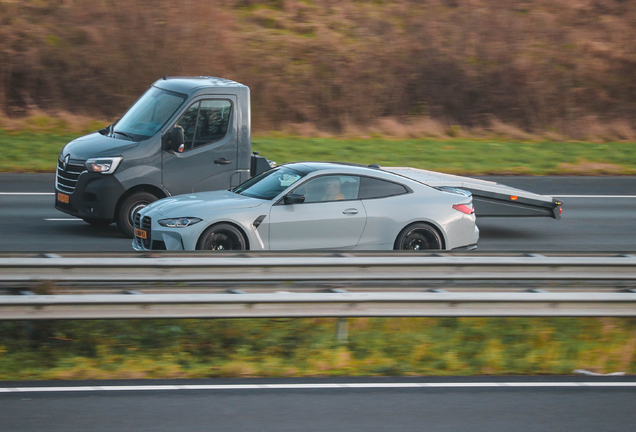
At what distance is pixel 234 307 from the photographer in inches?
256

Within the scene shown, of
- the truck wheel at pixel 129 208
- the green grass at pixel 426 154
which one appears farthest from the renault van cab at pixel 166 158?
the green grass at pixel 426 154

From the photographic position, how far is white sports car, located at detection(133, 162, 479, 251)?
9.53m

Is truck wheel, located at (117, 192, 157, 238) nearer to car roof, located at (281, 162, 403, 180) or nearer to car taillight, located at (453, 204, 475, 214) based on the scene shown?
car roof, located at (281, 162, 403, 180)

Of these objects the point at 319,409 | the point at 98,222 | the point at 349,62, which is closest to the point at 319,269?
the point at 319,409

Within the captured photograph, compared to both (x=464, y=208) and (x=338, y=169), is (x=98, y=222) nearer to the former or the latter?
(x=338, y=169)

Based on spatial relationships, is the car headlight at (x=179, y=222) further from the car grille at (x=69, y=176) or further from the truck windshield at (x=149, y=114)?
the car grille at (x=69, y=176)

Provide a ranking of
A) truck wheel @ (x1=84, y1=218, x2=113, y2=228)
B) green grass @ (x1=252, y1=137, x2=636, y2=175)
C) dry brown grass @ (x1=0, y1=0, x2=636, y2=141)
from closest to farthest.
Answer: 1. truck wheel @ (x1=84, y1=218, x2=113, y2=228)
2. green grass @ (x1=252, y1=137, x2=636, y2=175)
3. dry brown grass @ (x1=0, y1=0, x2=636, y2=141)

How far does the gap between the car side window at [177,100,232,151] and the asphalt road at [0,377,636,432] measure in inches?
242

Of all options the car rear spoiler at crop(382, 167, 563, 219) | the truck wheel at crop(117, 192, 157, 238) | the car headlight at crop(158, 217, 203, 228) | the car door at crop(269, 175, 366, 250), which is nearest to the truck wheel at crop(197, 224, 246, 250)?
the car headlight at crop(158, 217, 203, 228)

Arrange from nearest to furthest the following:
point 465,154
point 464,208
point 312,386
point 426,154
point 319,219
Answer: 1. point 312,386
2. point 319,219
3. point 464,208
4. point 426,154
5. point 465,154

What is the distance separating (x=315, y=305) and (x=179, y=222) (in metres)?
3.31

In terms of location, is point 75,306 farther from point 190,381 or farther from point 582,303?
point 582,303

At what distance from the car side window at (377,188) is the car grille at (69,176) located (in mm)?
4147

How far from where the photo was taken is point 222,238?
9547mm
